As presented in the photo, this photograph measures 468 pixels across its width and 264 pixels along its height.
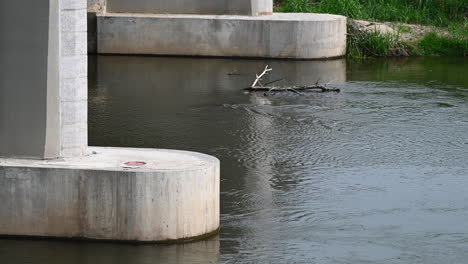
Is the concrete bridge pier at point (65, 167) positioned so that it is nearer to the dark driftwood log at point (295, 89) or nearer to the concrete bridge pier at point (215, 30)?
the dark driftwood log at point (295, 89)

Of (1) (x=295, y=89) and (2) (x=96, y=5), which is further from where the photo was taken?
(2) (x=96, y=5)

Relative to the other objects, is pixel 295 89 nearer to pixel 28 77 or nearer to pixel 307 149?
pixel 307 149

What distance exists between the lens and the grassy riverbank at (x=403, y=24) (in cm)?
2702

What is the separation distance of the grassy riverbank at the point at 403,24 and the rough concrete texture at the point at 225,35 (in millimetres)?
839

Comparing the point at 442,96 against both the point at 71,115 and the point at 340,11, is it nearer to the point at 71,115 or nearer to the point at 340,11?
the point at 340,11

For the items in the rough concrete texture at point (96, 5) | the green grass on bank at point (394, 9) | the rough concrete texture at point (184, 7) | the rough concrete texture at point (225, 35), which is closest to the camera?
the rough concrete texture at point (225, 35)

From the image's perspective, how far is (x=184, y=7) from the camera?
26.7 m

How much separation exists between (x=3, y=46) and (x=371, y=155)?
21.5 ft

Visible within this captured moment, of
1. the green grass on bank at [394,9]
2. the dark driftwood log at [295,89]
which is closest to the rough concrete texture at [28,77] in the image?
the dark driftwood log at [295,89]

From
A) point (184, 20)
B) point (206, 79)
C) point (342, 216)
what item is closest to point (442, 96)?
point (206, 79)

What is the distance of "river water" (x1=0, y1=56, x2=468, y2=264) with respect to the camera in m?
11.4

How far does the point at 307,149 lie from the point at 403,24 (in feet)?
41.0

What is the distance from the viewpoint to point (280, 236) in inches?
468

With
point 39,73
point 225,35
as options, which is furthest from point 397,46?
point 39,73
